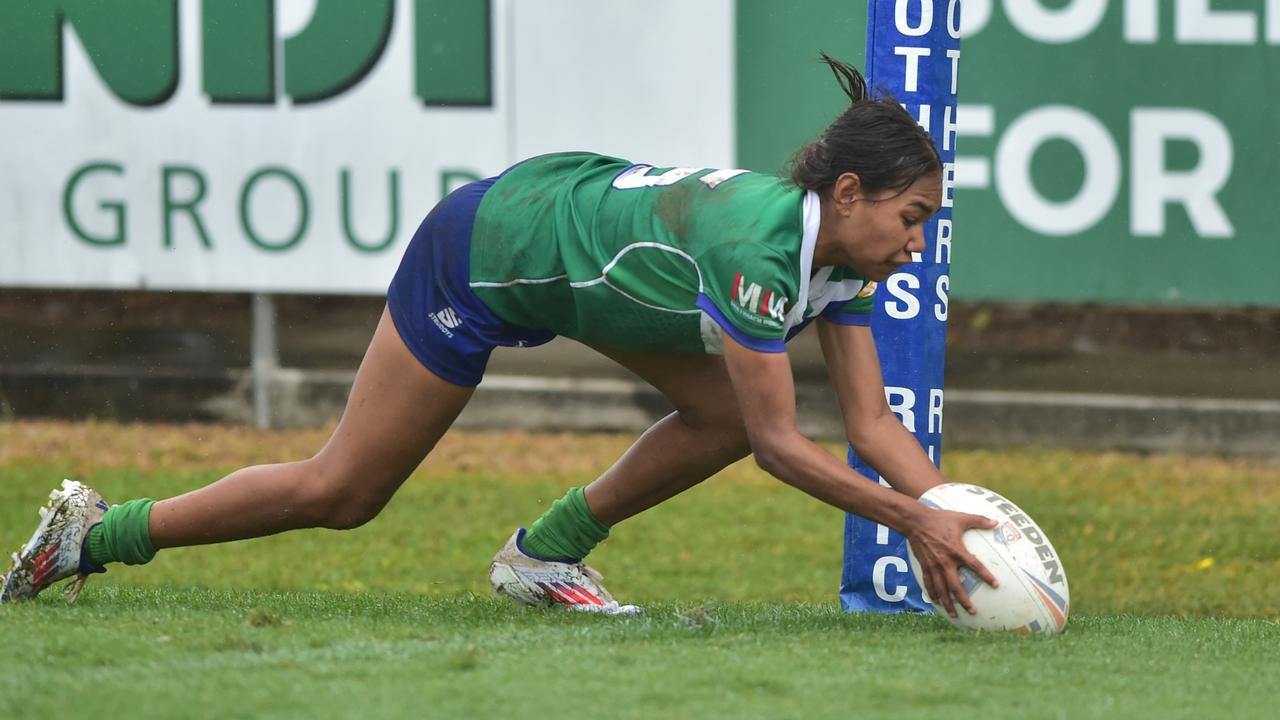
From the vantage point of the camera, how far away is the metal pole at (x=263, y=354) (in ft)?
32.8

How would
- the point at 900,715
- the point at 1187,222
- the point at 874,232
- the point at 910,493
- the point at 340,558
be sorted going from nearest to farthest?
the point at 900,715 < the point at 874,232 < the point at 910,493 < the point at 340,558 < the point at 1187,222

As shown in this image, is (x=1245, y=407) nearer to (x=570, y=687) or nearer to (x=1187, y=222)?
(x=1187, y=222)

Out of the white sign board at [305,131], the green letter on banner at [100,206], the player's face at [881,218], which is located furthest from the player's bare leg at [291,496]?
the green letter on banner at [100,206]

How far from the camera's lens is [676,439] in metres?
5.17

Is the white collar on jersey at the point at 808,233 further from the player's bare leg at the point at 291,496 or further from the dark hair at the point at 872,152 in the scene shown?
the player's bare leg at the point at 291,496

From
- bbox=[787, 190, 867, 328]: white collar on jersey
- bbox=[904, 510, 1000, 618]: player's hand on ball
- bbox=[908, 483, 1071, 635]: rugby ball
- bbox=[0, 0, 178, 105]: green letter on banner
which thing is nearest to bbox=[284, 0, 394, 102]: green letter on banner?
bbox=[0, 0, 178, 105]: green letter on banner

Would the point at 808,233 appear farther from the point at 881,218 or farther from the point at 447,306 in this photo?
the point at 447,306

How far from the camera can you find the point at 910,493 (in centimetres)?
480

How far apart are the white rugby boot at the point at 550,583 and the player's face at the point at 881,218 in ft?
4.79

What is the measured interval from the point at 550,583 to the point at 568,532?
6.6 inches

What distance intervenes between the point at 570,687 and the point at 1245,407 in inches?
258

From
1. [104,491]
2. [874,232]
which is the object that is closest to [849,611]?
[874,232]

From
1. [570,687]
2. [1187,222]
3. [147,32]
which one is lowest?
[570,687]

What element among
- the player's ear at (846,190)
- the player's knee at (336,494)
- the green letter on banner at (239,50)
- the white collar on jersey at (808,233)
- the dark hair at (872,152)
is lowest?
the player's knee at (336,494)
